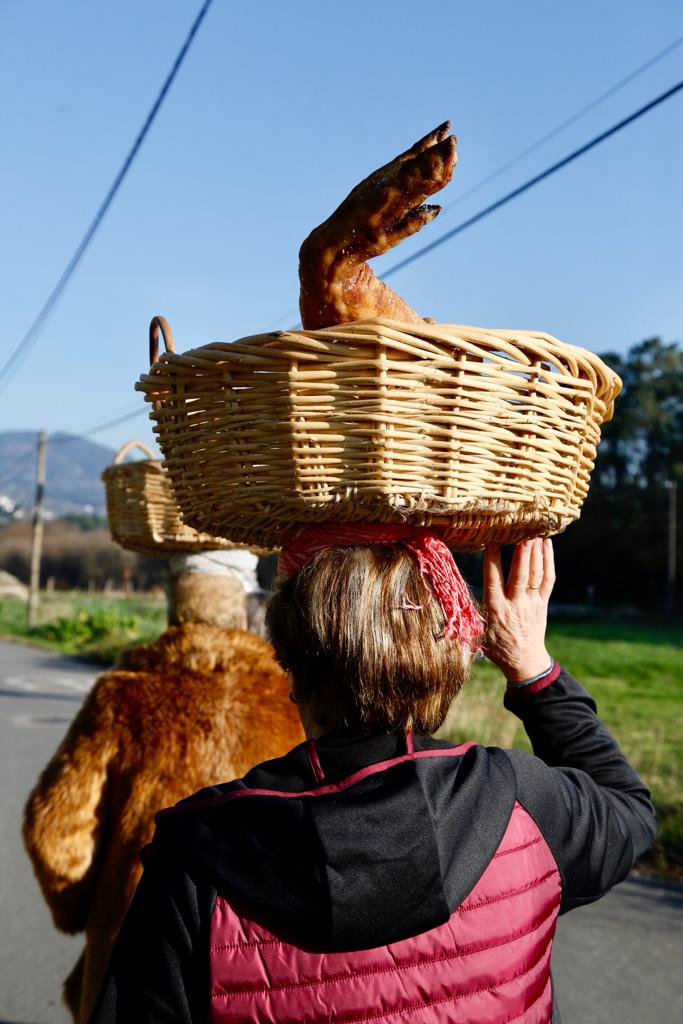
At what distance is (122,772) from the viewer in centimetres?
232

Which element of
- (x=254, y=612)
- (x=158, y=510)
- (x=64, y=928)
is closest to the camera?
(x=64, y=928)

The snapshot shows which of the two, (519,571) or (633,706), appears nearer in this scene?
(519,571)

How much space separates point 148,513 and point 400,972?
6.20ft

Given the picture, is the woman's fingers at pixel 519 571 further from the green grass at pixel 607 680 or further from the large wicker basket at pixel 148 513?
the large wicker basket at pixel 148 513

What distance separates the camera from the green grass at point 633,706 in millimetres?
6496

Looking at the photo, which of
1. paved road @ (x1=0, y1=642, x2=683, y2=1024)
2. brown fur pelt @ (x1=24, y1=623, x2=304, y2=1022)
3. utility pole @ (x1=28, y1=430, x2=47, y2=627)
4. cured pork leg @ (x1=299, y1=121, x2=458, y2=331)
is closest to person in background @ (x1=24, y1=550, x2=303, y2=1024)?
brown fur pelt @ (x1=24, y1=623, x2=304, y2=1022)

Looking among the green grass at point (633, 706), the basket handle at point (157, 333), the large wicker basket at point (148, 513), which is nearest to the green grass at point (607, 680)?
the green grass at point (633, 706)

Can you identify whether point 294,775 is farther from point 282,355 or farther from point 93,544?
point 93,544

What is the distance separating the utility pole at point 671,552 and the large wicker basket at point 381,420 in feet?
177

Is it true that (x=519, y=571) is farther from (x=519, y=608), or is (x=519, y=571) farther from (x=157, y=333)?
(x=157, y=333)

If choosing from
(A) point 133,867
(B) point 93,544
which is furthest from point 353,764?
(B) point 93,544

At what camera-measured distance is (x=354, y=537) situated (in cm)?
148

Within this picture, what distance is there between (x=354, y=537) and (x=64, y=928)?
1622 mm

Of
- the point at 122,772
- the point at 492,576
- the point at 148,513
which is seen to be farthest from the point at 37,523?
the point at 492,576
